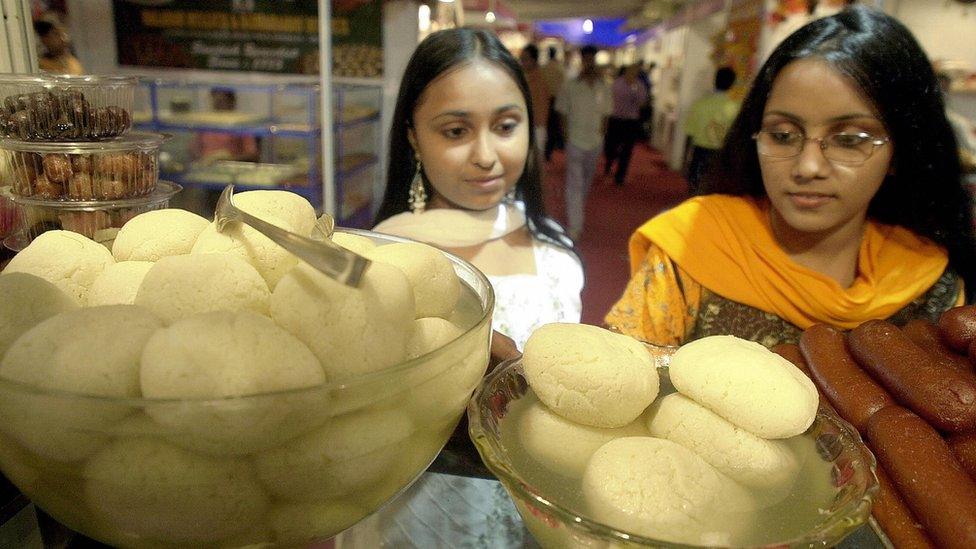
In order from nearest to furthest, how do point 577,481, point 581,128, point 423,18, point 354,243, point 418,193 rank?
point 577,481 < point 354,243 < point 418,193 < point 423,18 < point 581,128

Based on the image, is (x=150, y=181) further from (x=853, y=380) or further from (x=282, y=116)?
(x=282, y=116)

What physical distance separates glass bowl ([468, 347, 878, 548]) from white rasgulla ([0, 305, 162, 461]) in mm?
237

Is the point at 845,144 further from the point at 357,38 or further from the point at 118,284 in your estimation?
the point at 357,38

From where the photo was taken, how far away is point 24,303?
44 centimetres

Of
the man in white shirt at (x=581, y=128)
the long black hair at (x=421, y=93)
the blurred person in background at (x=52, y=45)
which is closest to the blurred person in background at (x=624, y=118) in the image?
the man in white shirt at (x=581, y=128)

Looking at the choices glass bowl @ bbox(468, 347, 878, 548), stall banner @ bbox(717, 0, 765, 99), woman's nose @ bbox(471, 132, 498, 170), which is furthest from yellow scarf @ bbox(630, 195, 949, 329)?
stall banner @ bbox(717, 0, 765, 99)

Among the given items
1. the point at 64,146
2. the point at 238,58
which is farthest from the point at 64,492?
the point at 238,58

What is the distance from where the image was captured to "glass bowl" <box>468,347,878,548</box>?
0.39 metres

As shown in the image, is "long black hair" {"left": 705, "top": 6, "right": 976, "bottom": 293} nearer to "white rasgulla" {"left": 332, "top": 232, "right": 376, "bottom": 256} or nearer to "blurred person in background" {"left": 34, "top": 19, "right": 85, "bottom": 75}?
"white rasgulla" {"left": 332, "top": 232, "right": 376, "bottom": 256}

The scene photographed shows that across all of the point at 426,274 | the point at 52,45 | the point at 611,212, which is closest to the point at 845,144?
the point at 426,274

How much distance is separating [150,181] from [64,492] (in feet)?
1.62

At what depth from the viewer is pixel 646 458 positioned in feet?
1.50

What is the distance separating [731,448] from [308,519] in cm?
32

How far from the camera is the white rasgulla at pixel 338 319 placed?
40cm
